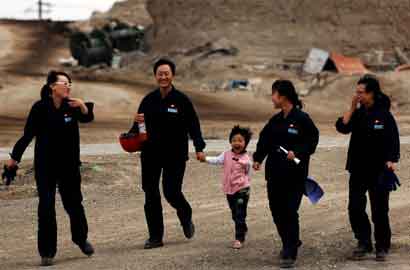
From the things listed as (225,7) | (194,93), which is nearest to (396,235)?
(194,93)

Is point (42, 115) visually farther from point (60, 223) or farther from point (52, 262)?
point (60, 223)

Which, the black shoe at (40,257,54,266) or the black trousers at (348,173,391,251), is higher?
the black trousers at (348,173,391,251)

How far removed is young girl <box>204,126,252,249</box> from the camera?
913 centimetres

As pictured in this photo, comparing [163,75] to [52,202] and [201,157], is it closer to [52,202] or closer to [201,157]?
[201,157]

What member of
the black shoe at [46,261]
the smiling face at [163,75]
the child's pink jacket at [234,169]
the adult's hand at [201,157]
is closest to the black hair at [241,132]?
the child's pink jacket at [234,169]

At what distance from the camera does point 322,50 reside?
116 feet

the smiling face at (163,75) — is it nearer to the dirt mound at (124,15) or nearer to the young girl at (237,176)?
the young girl at (237,176)

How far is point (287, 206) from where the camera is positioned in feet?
27.6

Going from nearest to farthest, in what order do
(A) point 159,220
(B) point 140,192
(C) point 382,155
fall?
(C) point 382,155 → (A) point 159,220 → (B) point 140,192

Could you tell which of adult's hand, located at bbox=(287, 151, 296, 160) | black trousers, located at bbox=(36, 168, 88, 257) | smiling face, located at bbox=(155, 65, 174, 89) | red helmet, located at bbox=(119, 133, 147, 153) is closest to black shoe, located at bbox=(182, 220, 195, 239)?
red helmet, located at bbox=(119, 133, 147, 153)

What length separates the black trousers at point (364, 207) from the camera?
854 cm

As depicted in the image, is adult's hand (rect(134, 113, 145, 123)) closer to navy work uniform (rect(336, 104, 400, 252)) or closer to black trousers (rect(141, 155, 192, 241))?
black trousers (rect(141, 155, 192, 241))

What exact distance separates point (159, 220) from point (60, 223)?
252cm

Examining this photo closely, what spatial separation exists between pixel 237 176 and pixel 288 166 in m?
0.90
